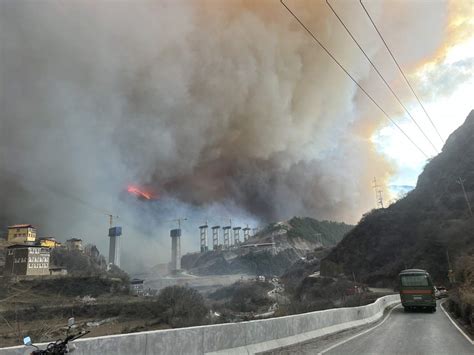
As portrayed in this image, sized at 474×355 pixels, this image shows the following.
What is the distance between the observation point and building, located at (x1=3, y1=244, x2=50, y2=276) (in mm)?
147750

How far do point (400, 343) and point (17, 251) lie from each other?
6816 inches

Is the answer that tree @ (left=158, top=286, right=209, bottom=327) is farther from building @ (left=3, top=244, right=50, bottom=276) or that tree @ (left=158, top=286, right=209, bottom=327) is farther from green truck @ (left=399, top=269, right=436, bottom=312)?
building @ (left=3, top=244, right=50, bottom=276)

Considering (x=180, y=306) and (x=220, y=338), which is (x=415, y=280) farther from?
(x=180, y=306)

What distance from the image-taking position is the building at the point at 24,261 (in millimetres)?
147750

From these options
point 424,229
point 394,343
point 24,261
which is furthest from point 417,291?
point 24,261

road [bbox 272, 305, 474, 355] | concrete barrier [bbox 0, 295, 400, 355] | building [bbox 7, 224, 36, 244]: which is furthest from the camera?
building [bbox 7, 224, 36, 244]

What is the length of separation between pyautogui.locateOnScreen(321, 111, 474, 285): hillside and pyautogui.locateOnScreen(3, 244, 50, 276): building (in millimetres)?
122247

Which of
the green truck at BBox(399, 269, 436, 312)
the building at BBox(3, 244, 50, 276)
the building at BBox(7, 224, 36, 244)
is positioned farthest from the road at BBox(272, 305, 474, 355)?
the building at BBox(7, 224, 36, 244)

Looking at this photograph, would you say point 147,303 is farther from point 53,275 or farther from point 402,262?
point 402,262

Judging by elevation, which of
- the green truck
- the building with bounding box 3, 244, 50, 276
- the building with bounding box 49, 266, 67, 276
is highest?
the building with bounding box 3, 244, 50, 276

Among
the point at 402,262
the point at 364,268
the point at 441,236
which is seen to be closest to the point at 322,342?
the point at 441,236

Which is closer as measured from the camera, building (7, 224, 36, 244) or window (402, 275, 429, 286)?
window (402, 275, 429, 286)

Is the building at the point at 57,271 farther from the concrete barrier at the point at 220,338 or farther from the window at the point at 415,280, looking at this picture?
the concrete barrier at the point at 220,338

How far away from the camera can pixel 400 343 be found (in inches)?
Result: 547
